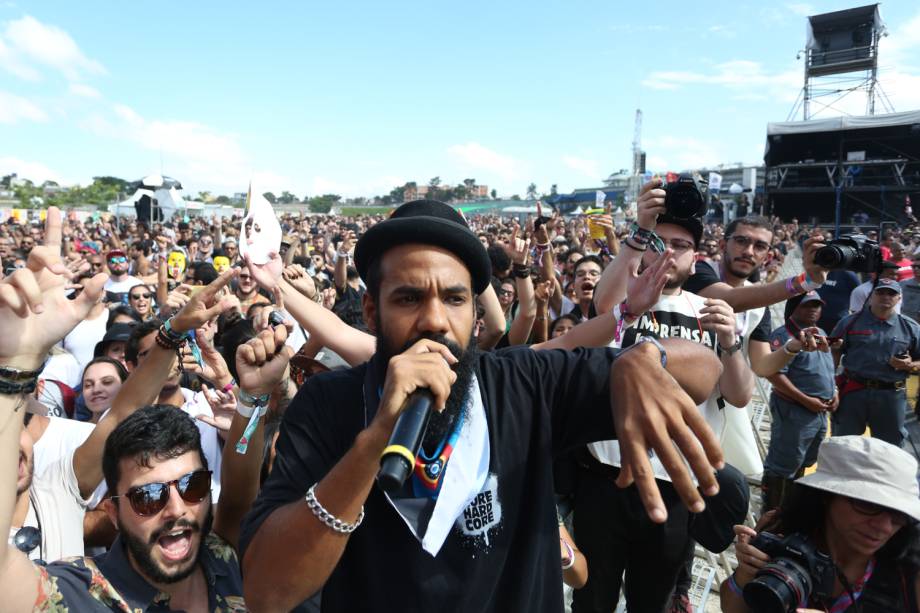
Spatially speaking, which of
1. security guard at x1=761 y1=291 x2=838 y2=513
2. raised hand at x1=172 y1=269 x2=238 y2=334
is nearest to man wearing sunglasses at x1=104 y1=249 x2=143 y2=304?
raised hand at x1=172 y1=269 x2=238 y2=334

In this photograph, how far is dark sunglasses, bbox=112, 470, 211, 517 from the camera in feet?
6.54

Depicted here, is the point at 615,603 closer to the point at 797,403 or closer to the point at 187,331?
the point at 187,331

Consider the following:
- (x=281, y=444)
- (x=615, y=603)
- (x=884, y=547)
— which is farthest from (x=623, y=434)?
(x=615, y=603)

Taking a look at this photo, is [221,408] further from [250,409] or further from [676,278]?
[676,278]

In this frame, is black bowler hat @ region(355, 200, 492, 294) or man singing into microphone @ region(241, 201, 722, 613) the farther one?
black bowler hat @ region(355, 200, 492, 294)

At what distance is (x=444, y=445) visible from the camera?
1354mm

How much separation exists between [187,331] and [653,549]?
2107mm

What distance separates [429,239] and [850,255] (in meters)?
2.37

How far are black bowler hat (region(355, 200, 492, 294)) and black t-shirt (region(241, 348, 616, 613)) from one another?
0.24 metres

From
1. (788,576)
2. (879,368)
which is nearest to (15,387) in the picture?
(788,576)

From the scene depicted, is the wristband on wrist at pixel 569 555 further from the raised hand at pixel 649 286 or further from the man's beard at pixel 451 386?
the man's beard at pixel 451 386

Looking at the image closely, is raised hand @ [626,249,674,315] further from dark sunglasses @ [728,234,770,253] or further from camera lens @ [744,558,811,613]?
dark sunglasses @ [728,234,770,253]

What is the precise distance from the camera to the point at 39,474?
2336 mm

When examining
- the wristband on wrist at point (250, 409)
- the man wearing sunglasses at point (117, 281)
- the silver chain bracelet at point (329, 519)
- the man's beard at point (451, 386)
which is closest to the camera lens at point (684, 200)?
the man's beard at point (451, 386)
